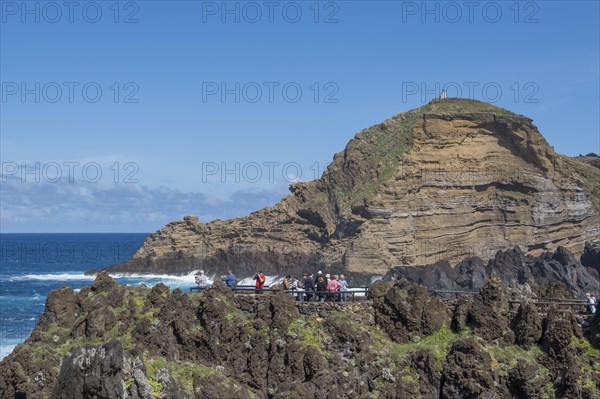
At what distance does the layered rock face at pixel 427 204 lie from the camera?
3487 inches

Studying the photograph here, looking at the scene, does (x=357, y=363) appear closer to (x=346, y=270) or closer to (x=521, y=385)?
(x=521, y=385)

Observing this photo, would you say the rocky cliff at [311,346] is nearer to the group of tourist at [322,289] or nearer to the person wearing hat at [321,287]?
the group of tourist at [322,289]

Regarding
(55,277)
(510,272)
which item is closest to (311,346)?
(510,272)

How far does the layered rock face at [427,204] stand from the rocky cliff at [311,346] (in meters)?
60.9

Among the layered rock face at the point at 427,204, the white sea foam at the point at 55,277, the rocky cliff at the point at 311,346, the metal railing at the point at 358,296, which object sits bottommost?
the rocky cliff at the point at 311,346

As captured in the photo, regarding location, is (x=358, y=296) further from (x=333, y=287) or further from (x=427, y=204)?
(x=427, y=204)

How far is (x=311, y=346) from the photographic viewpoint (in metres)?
22.8

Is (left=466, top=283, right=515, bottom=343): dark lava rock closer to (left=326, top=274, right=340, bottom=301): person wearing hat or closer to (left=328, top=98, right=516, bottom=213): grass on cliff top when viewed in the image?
(left=326, top=274, right=340, bottom=301): person wearing hat

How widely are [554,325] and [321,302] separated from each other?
6.32 m

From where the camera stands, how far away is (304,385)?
2191 centimetres

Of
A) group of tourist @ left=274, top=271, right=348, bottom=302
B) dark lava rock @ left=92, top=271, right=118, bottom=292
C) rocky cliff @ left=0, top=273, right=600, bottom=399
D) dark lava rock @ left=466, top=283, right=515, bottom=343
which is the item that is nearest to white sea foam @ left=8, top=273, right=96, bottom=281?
dark lava rock @ left=92, top=271, right=118, bottom=292

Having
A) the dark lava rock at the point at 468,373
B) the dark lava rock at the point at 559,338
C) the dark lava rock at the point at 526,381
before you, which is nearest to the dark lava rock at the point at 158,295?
the dark lava rock at the point at 468,373

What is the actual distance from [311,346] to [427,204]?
67.8 metres

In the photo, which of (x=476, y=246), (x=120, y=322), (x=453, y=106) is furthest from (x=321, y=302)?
(x=453, y=106)
